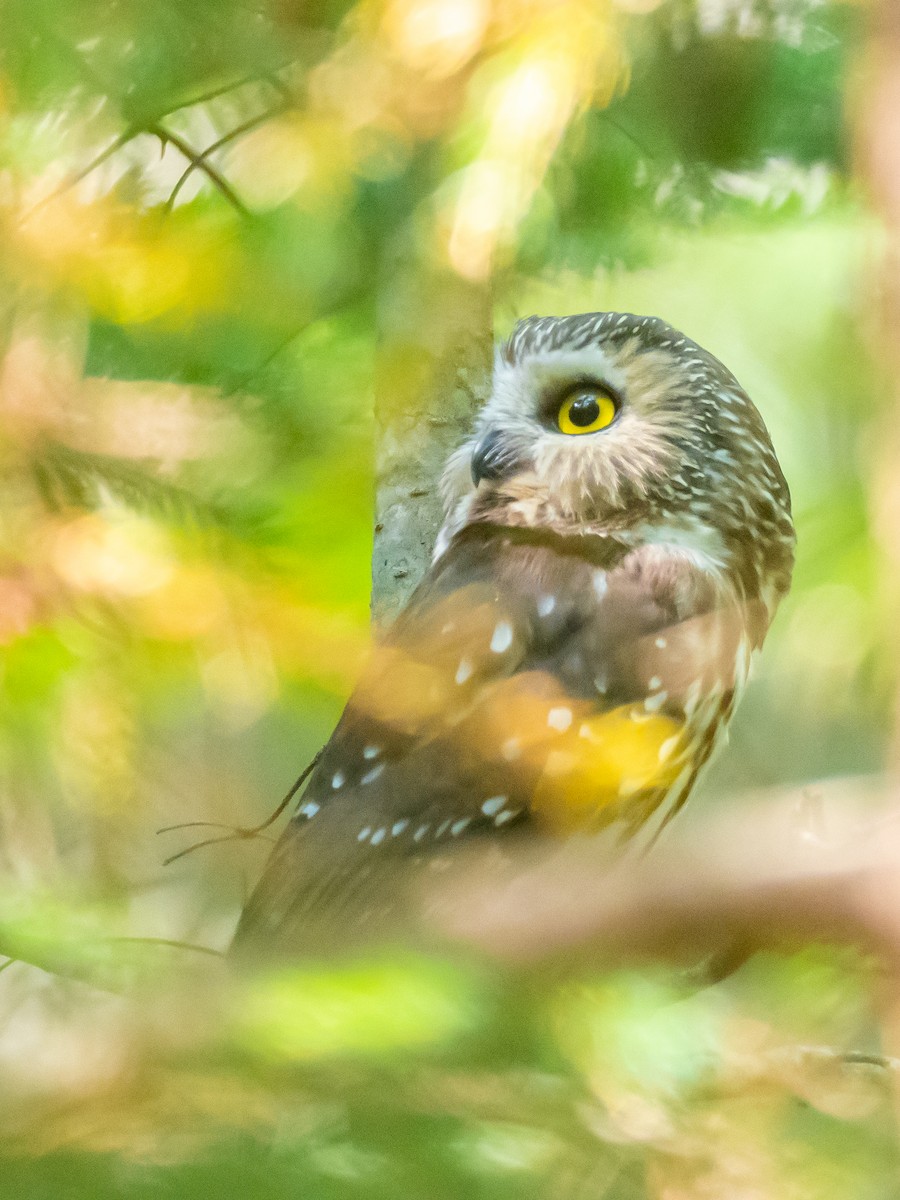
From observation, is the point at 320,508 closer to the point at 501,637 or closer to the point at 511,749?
the point at 511,749

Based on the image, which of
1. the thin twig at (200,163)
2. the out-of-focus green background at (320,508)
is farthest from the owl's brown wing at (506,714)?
the thin twig at (200,163)

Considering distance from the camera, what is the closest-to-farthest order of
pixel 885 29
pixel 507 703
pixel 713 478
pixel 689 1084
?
pixel 689 1084
pixel 885 29
pixel 507 703
pixel 713 478

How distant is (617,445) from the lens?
176 cm

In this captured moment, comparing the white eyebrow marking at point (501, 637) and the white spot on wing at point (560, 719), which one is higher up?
the white eyebrow marking at point (501, 637)

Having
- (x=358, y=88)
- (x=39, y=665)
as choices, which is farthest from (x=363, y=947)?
(x=358, y=88)

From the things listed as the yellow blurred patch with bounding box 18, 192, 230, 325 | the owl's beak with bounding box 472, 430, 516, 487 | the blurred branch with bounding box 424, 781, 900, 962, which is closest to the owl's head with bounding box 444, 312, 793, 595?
the owl's beak with bounding box 472, 430, 516, 487

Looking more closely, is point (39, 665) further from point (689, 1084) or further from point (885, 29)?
point (885, 29)

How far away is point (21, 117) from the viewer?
82 cm

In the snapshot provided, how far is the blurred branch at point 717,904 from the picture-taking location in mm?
600

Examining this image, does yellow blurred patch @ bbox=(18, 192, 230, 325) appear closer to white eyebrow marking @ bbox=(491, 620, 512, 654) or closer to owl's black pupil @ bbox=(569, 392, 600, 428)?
white eyebrow marking @ bbox=(491, 620, 512, 654)

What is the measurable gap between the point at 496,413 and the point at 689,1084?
4.41 feet

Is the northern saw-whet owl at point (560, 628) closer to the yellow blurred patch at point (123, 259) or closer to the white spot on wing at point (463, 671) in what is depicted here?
the white spot on wing at point (463, 671)

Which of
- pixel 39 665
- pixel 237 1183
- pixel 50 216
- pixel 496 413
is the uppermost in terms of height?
pixel 496 413

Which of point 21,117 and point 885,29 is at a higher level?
point 885,29
